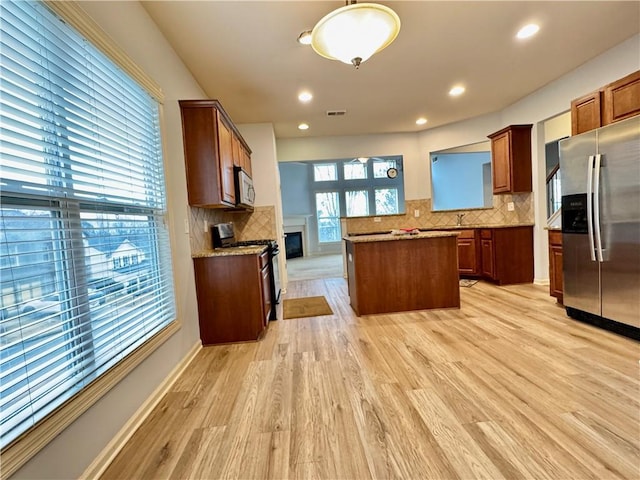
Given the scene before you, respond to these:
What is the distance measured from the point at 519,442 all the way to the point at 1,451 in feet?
6.75

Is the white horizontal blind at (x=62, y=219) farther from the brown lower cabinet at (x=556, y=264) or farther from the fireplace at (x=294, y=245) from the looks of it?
the fireplace at (x=294, y=245)

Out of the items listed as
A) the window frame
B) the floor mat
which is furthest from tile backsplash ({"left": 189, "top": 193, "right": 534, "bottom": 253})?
the floor mat

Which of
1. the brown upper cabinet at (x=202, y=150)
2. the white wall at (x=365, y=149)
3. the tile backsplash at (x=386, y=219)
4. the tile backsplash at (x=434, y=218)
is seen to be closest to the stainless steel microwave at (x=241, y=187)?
the tile backsplash at (x=386, y=219)

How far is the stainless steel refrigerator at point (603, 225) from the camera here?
2.34 meters

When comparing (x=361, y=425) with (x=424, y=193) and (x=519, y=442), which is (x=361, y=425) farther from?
(x=424, y=193)

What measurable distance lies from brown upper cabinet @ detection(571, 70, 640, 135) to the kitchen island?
1610 mm

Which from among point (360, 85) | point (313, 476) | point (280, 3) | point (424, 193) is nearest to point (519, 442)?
point (313, 476)

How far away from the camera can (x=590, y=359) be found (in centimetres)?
214

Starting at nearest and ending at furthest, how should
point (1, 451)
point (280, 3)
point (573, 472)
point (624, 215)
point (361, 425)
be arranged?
point (1, 451), point (573, 472), point (361, 425), point (280, 3), point (624, 215)

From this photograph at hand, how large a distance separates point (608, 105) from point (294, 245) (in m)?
8.60

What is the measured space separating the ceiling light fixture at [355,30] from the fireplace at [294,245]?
27.4 ft

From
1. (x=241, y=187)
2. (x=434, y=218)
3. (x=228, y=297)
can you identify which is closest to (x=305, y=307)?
(x=228, y=297)

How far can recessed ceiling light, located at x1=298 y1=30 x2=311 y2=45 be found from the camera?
2446mm

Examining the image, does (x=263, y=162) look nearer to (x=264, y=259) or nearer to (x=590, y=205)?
(x=264, y=259)
